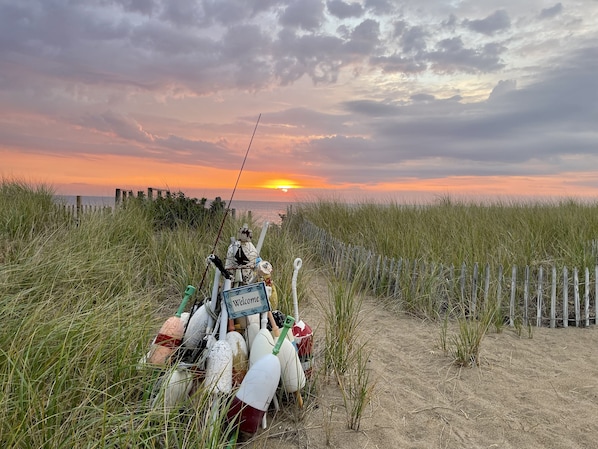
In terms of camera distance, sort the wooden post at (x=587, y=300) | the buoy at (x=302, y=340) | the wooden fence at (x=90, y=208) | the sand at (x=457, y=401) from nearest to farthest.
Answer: the sand at (x=457, y=401) → the buoy at (x=302, y=340) → the wooden post at (x=587, y=300) → the wooden fence at (x=90, y=208)

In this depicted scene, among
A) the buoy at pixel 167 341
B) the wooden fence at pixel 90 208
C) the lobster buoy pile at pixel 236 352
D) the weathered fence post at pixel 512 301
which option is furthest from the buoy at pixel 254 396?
the wooden fence at pixel 90 208

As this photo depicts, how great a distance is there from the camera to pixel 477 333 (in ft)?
13.9

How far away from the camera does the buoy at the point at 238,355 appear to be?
279 cm

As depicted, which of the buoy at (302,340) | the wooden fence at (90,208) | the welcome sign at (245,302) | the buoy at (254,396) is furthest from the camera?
the wooden fence at (90,208)

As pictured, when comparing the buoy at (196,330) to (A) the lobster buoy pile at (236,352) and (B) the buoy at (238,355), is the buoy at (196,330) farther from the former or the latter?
(B) the buoy at (238,355)

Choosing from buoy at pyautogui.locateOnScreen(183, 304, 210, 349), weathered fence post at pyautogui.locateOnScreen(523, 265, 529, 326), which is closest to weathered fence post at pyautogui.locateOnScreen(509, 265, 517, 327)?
weathered fence post at pyautogui.locateOnScreen(523, 265, 529, 326)

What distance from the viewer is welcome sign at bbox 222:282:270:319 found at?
9.02 feet

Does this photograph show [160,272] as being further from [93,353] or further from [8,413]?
[8,413]

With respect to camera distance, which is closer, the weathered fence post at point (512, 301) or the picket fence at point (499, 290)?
the weathered fence post at point (512, 301)

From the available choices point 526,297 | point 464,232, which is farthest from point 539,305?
point 464,232

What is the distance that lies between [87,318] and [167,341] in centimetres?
66

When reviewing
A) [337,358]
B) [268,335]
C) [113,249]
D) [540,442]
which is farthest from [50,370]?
[113,249]

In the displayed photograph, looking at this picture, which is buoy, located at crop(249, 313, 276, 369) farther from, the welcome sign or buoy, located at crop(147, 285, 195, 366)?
buoy, located at crop(147, 285, 195, 366)

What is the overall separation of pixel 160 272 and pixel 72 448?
4.21 m
